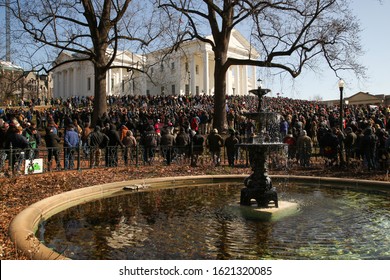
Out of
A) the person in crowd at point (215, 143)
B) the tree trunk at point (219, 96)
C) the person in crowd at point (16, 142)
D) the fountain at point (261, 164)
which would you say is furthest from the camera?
the tree trunk at point (219, 96)

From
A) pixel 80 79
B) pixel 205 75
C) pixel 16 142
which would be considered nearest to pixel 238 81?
pixel 205 75

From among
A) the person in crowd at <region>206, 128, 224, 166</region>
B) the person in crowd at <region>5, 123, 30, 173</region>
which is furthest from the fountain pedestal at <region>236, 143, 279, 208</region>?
the person in crowd at <region>5, 123, 30, 173</region>

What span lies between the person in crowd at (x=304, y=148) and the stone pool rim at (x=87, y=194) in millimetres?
2752

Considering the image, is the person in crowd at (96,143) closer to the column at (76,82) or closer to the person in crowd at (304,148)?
the person in crowd at (304,148)

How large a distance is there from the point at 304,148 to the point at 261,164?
22.3 ft

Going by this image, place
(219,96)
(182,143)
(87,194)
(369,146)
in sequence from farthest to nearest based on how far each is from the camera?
1. (219,96)
2. (182,143)
3. (369,146)
4. (87,194)

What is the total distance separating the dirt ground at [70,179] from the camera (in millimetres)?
8539

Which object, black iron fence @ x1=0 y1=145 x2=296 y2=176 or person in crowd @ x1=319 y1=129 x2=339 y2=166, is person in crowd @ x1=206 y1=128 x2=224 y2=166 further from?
person in crowd @ x1=319 y1=129 x2=339 y2=166

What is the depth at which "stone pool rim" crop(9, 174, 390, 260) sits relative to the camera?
5.97 metres

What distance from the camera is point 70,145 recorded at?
15.4 metres

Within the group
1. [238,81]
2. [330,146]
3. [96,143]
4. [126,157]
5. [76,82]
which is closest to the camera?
[96,143]

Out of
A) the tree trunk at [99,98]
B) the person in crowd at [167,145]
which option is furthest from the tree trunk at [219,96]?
the person in crowd at [167,145]

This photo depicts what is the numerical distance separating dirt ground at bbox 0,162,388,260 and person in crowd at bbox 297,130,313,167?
60 cm

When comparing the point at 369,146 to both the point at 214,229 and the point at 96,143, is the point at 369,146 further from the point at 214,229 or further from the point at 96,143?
the point at 96,143
